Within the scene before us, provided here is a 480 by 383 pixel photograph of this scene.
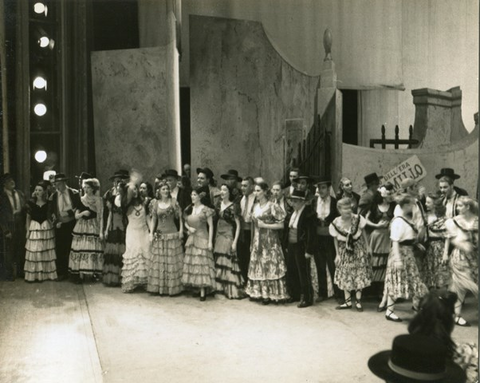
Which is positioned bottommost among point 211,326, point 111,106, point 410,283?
point 211,326

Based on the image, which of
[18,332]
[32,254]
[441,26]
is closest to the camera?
[441,26]

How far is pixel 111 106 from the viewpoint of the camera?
296 inches

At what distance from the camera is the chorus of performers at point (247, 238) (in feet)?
17.8

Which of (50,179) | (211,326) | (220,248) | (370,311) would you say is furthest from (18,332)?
(370,311)

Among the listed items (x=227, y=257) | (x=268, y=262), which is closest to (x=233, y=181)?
(x=227, y=257)

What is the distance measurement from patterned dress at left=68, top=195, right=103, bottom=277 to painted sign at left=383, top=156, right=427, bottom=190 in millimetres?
3397

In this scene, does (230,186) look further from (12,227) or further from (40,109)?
(12,227)

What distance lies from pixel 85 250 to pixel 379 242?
343 cm

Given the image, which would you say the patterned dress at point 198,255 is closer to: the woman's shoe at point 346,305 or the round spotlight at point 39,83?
the woman's shoe at point 346,305


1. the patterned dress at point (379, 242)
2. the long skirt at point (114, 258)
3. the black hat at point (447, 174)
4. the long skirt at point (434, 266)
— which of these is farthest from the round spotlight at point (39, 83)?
the long skirt at point (434, 266)

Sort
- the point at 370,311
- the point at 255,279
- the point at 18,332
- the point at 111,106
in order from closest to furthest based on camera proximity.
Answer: the point at 18,332, the point at 370,311, the point at 255,279, the point at 111,106

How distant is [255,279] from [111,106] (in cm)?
306

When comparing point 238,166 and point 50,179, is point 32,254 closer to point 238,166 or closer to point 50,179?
point 50,179

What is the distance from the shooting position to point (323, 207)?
612cm
